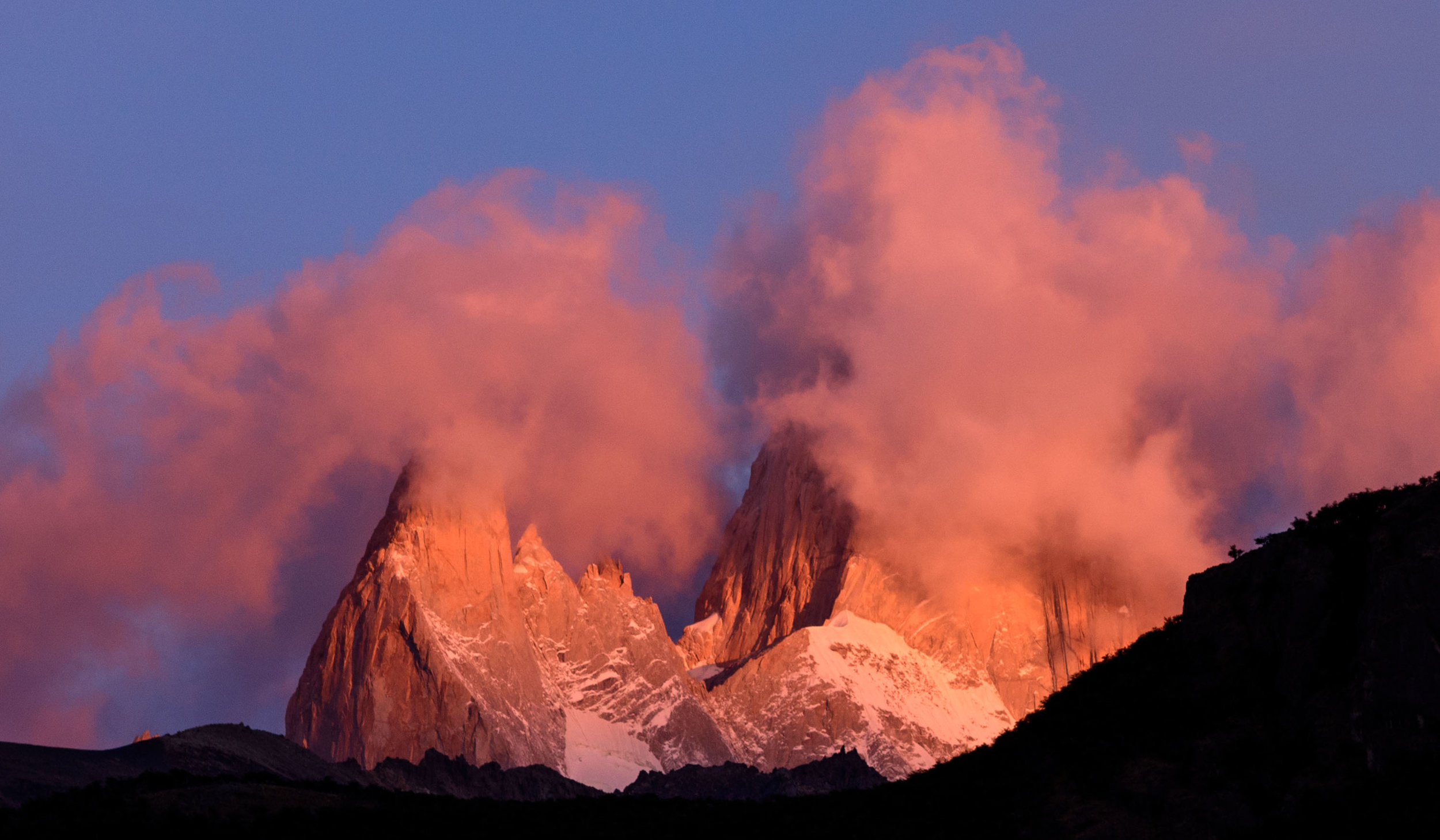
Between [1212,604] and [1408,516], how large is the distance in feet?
52.8

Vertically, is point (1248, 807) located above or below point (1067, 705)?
below

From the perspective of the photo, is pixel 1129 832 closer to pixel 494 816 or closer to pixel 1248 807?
pixel 1248 807

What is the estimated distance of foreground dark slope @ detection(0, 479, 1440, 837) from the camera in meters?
87.5

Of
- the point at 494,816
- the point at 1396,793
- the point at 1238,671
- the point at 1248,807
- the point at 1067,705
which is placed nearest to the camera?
the point at 1396,793

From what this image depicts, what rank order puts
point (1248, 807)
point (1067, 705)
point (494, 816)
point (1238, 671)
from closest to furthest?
point (1248, 807), point (1238, 671), point (1067, 705), point (494, 816)

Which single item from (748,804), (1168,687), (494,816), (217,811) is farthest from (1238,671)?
(217,811)

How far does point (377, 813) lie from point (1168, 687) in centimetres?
4544

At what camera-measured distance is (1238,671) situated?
100875 mm

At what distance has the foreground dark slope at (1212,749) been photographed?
87500mm

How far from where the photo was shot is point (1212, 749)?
96500 mm

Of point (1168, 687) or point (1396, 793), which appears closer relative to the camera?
point (1396, 793)

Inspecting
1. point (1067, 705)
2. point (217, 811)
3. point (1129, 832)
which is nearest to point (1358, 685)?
point (1129, 832)

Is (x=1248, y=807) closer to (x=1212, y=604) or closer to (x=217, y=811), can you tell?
(x=1212, y=604)

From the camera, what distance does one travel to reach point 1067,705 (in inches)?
4348
